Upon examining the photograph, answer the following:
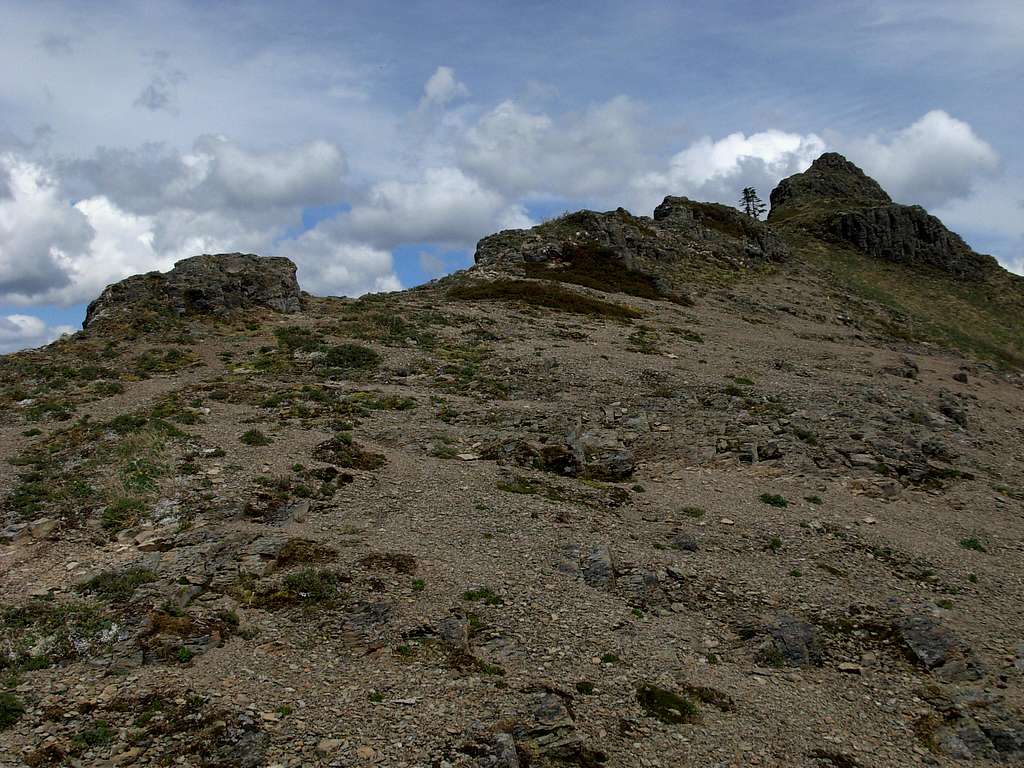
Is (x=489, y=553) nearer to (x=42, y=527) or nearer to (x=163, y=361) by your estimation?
(x=42, y=527)

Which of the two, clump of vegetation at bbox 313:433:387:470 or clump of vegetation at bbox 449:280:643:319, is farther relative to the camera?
clump of vegetation at bbox 449:280:643:319

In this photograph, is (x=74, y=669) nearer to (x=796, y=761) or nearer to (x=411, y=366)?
(x=796, y=761)

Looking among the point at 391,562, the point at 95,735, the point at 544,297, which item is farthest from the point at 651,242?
the point at 95,735

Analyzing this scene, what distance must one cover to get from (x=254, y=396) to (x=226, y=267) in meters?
19.0

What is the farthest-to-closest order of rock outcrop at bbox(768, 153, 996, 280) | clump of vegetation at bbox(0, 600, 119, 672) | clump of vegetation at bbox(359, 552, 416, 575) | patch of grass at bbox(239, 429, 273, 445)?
1. rock outcrop at bbox(768, 153, 996, 280)
2. patch of grass at bbox(239, 429, 273, 445)
3. clump of vegetation at bbox(359, 552, 416, 575)
4. clump of vegetation at bbox(0, 600, 119, 672)

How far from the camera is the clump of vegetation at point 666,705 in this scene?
11891 millimetres

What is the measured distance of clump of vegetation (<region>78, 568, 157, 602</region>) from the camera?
1370 cm

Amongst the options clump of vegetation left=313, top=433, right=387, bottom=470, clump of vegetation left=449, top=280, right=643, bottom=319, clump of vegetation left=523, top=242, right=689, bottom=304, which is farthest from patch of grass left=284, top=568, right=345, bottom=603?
clump of vegetation left=523, top=242, right=689, bottom=304

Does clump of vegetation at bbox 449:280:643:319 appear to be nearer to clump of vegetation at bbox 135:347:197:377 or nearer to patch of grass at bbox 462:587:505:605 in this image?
clump of vegetation at bbox 135:347:197:377

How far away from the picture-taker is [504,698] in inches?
463

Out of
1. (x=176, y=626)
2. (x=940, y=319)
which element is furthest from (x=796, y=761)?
(x=940, y=319)

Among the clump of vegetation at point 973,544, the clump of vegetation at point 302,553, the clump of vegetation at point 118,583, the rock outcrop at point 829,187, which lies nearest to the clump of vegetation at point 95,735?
the clump of vegetation at point 118,583

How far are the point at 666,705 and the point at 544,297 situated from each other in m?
39.2

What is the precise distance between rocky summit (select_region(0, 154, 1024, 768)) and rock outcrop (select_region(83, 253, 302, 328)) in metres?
0.49
